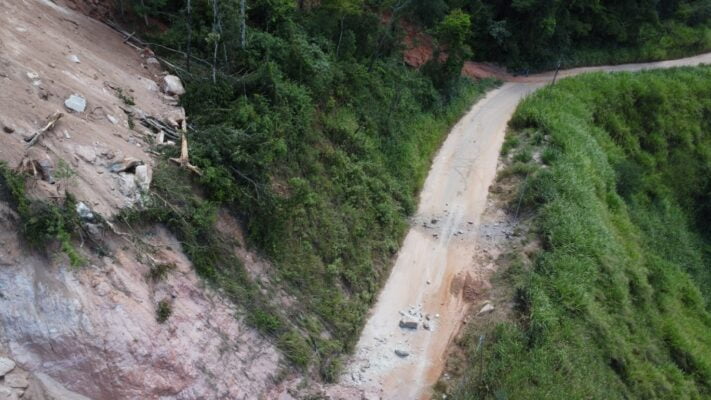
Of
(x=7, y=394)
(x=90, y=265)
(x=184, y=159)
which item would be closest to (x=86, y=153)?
(x=184, y=159)

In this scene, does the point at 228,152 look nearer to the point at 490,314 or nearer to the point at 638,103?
the point at 490,314

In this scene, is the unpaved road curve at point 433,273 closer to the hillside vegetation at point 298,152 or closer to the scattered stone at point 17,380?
the hillside vegetation at point 298,152

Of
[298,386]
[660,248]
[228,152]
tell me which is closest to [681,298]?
[660,248]

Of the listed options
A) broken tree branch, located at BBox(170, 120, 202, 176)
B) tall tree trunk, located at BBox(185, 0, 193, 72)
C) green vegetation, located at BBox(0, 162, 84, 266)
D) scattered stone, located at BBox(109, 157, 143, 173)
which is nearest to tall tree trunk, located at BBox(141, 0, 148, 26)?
tall tree trunk, located at BBox(185, 0, 193, 72)

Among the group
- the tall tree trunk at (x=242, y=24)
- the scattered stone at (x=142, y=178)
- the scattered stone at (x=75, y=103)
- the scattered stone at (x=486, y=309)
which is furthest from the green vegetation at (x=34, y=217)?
the scattered stone at (x=486, y=309)

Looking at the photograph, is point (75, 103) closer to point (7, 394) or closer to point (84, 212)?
point (84, 212)
